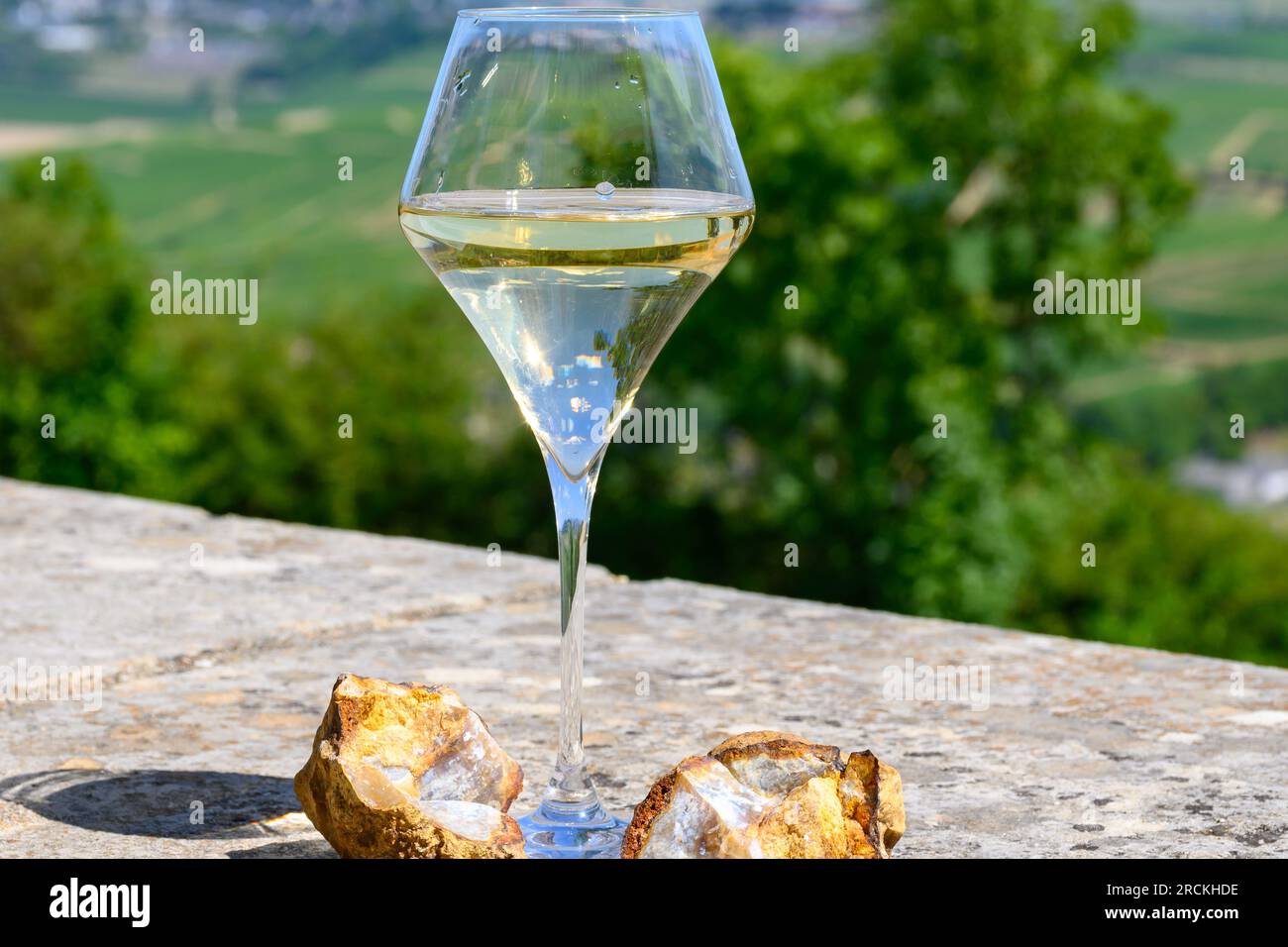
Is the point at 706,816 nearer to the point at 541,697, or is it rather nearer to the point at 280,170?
the point at 541,697

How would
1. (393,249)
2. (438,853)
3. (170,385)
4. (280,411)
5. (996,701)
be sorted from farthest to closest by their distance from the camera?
(393,249), (280,411), (170,385), (996,701), (438,853)

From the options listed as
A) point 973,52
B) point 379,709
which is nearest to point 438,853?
point 379,709
